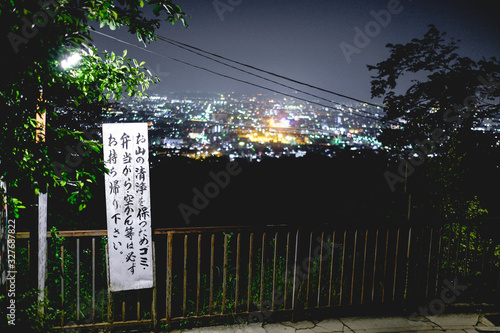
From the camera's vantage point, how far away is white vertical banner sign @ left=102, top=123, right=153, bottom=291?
155 inches

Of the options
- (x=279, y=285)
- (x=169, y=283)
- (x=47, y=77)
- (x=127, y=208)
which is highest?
(x=47, y=77)

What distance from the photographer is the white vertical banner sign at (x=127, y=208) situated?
12.9 feet

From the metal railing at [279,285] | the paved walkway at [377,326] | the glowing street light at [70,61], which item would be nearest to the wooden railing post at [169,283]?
the metal railing at [279,285]

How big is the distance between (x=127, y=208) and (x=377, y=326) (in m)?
3.90

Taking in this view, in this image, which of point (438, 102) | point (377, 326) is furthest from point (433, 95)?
point (377, 326)

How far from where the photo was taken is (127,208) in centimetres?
400

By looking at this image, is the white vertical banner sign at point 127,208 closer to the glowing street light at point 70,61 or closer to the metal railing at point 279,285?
the metal railing at point 279,285

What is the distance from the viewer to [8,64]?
225 cm

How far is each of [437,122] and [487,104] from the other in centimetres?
227

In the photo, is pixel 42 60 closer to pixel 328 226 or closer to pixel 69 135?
pixel 69 135

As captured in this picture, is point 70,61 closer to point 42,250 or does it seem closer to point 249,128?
point 42,250

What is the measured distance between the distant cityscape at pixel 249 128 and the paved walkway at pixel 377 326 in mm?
10284

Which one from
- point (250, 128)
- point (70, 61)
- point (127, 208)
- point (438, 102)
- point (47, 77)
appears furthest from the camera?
point (250, 128)

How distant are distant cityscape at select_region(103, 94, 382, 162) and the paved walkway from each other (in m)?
10.3
